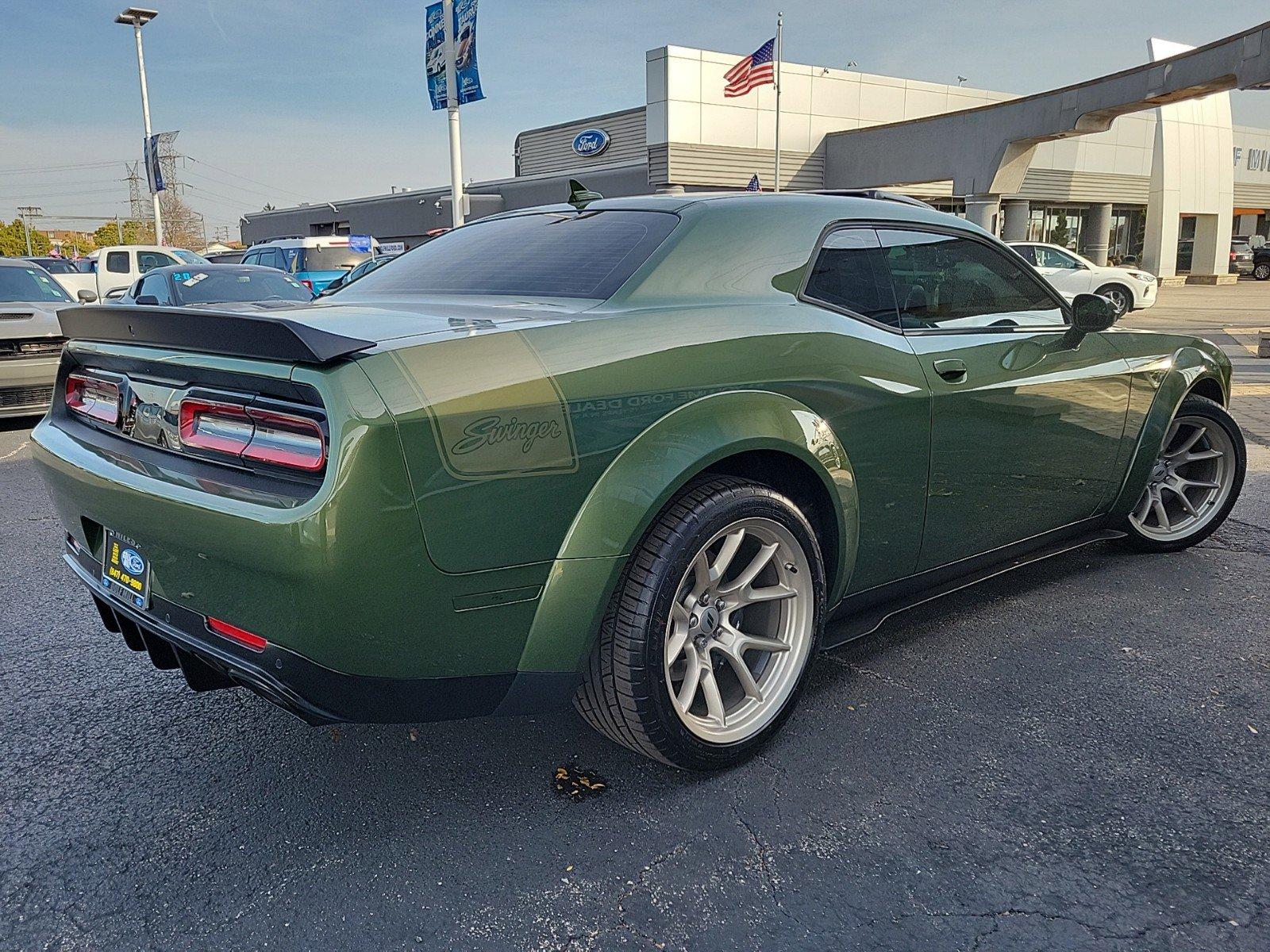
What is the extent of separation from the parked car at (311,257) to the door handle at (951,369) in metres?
15.2

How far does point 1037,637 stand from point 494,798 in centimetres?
209

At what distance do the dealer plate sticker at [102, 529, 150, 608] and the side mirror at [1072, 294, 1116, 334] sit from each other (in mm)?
3141

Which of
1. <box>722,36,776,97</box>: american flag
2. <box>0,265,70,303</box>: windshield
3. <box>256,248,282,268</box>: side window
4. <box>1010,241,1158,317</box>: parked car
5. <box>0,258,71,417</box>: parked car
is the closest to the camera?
<box>0,258,71,417</box>: parked car

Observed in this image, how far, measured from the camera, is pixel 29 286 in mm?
9172

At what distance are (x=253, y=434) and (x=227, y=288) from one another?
30.9 feet

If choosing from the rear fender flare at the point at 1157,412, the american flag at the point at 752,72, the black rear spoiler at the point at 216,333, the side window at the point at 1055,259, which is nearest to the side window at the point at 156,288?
the black rear spoiler at the point at 216,333

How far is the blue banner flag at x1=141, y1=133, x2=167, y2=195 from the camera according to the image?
1288 inches

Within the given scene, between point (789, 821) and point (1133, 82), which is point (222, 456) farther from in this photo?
point (1133, 82)

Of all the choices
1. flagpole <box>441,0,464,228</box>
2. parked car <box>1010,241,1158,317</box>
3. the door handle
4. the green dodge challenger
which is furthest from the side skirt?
parked car <box>1010,241,1158,317</box>

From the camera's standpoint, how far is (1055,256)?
65.9 feet

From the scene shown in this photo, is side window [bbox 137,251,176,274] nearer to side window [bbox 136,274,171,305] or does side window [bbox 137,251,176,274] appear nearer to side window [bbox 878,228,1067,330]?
side window [bbox 136,274,171,305]

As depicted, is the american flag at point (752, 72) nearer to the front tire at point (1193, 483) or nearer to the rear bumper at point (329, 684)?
the front tire at point (1193, 483)

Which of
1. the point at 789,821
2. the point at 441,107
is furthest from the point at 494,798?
the point at 441,107

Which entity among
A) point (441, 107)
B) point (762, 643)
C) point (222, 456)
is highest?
point (441, 107)
